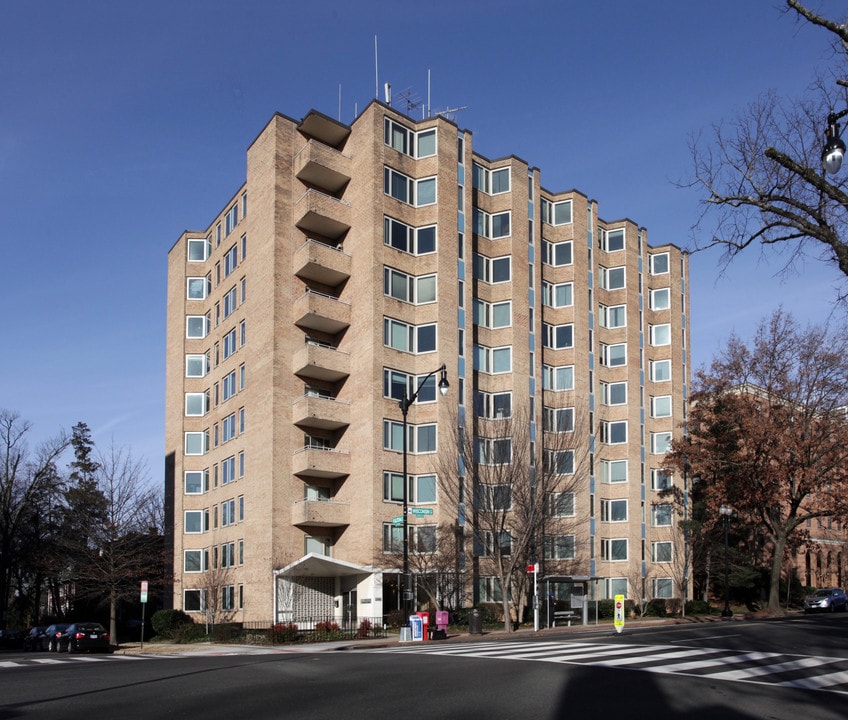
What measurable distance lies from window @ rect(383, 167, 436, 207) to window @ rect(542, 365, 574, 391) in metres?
13.8

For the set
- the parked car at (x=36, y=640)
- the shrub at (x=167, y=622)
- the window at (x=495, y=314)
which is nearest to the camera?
the parked car at (x=36, y=640)

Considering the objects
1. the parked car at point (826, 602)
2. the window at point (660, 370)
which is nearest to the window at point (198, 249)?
the window at point (660, 370)

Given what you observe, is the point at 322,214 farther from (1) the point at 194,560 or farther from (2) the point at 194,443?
(1) the point at 194,560

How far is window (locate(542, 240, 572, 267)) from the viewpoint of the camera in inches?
2398

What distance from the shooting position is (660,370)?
6688cm

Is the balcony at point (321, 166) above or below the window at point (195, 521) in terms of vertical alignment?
above

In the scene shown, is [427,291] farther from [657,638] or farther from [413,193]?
[657,638]

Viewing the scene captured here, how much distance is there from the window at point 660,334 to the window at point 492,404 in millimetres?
18310

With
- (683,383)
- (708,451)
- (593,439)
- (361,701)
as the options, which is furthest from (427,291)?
(361,701)

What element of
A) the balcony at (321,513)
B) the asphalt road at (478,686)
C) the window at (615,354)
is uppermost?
the window at (615,354)

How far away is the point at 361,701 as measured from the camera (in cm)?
1377

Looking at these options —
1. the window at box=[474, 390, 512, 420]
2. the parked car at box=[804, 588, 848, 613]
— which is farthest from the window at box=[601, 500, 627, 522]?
the parked car at box=[804, 588, 848, 613]

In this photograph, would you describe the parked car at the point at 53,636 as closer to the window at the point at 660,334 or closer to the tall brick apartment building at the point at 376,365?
the tall brick apartment building at the point at 376,365

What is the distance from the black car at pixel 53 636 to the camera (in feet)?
140
